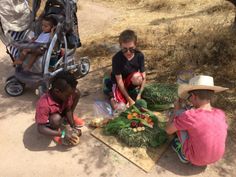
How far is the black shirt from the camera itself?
4.07 meters

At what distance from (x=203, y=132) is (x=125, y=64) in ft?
4.99

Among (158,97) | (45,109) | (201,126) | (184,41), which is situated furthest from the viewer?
(184,41)

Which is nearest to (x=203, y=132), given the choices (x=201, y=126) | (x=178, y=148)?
(x=201, y=126)

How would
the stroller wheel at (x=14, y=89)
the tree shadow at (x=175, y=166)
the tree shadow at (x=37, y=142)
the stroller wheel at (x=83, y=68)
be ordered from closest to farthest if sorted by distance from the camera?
1. the tree shadow at (x=175, y=166)
2. the tree shadow at (x=37, y=142)
3. the stroller wheel at (x=14, y=89)
4. the stroller wheel at (x=83, y=68)

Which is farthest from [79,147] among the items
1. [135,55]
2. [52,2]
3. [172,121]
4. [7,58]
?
[7,58]

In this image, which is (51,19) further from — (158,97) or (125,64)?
(158,97)

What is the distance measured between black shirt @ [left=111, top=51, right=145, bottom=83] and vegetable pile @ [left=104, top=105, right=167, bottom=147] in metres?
0.52

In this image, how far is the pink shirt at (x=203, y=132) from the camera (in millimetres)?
2932

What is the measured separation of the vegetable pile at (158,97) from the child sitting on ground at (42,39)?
4.93 ft

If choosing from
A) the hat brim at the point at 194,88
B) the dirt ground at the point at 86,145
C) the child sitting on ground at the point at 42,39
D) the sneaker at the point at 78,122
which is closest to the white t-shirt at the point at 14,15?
the child sitting on ground at the point at 42,39

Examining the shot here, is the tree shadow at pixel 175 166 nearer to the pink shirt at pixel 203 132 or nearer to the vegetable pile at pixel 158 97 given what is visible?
the pink shirt at pixel 203 132

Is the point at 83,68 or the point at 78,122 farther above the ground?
the point at 83,68

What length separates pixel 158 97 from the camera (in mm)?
4070

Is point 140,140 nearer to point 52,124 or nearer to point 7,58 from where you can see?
point 52,124
